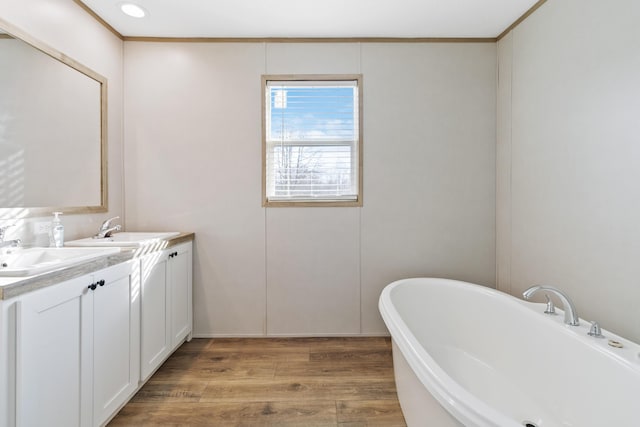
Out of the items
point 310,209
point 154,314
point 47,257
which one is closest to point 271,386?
point 154,314

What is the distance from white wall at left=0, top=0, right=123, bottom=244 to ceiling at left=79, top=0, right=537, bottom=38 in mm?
147

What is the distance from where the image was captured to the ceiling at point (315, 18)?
2.13m

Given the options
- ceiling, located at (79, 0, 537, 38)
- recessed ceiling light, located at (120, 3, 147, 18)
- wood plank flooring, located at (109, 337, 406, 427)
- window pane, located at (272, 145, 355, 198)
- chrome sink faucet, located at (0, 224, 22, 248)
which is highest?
ceiling, located at (79, 0, 537, 38)

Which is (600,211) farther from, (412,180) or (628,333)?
(412,180)

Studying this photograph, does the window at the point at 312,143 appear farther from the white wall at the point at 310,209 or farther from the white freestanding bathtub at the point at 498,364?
the white freestanding bathtub at the point at 498,364

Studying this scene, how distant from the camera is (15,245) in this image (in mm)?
1589

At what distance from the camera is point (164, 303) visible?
7.01ft

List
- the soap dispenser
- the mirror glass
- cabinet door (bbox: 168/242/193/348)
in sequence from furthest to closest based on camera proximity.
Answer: cabinet door (bbox: 168/242/193/348) → the soap dispenser → the mirror glass

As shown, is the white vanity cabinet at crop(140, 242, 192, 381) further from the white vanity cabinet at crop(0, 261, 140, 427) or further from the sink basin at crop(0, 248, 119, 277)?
the sink basin at crop(0, 248, 119, 277)

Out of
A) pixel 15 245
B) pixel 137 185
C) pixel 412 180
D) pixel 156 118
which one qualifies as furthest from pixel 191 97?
pixel 412 180

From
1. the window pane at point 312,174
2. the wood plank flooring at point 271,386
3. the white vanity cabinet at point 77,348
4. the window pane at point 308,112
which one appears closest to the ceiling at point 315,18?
the window pane at point 308,112

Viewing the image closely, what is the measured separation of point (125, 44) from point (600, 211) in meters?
3.45

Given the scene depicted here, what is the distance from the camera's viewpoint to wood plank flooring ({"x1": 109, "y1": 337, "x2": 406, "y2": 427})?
5.56ft

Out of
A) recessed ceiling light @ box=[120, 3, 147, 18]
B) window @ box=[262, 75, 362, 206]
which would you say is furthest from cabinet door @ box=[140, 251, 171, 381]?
recessed ceiling light @ box=[120, 3, 147, 18]
